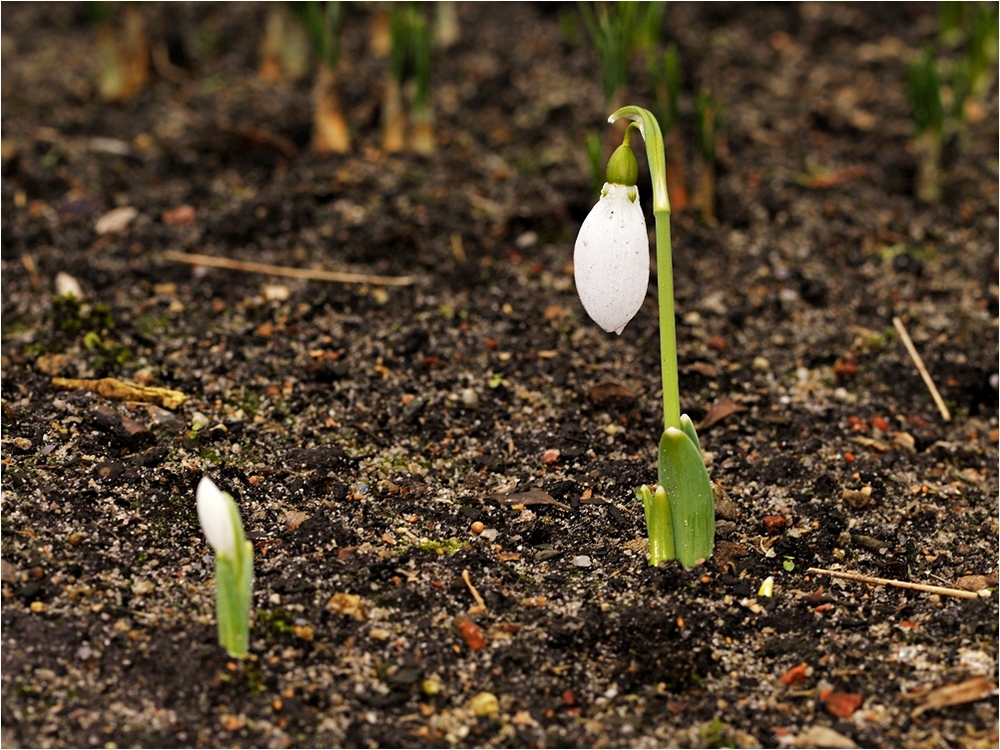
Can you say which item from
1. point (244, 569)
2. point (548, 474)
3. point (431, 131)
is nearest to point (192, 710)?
point (244, 569)

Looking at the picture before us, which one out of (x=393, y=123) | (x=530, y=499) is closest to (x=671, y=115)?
(x=393, y=123)

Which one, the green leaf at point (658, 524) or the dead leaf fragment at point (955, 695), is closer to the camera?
the dead leaf fragment at point (955, 695)

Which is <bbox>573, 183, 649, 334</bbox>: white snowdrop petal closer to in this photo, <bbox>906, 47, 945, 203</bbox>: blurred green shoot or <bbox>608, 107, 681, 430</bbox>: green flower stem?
<bbox>608, 107, 681, 430</bbox>: green flower stem

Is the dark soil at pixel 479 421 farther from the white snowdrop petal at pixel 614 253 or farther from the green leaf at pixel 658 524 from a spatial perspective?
the white snowdrop petal at pixel 614 253

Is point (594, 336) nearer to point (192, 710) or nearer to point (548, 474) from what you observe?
point (548, 474)

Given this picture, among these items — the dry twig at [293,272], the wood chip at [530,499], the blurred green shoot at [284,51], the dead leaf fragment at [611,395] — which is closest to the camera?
the wood chip at [530,499]

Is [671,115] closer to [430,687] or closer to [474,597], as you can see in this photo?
[474,597]

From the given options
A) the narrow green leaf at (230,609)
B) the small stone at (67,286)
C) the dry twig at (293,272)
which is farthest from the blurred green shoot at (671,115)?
the narrow green leaf at (230,609)
